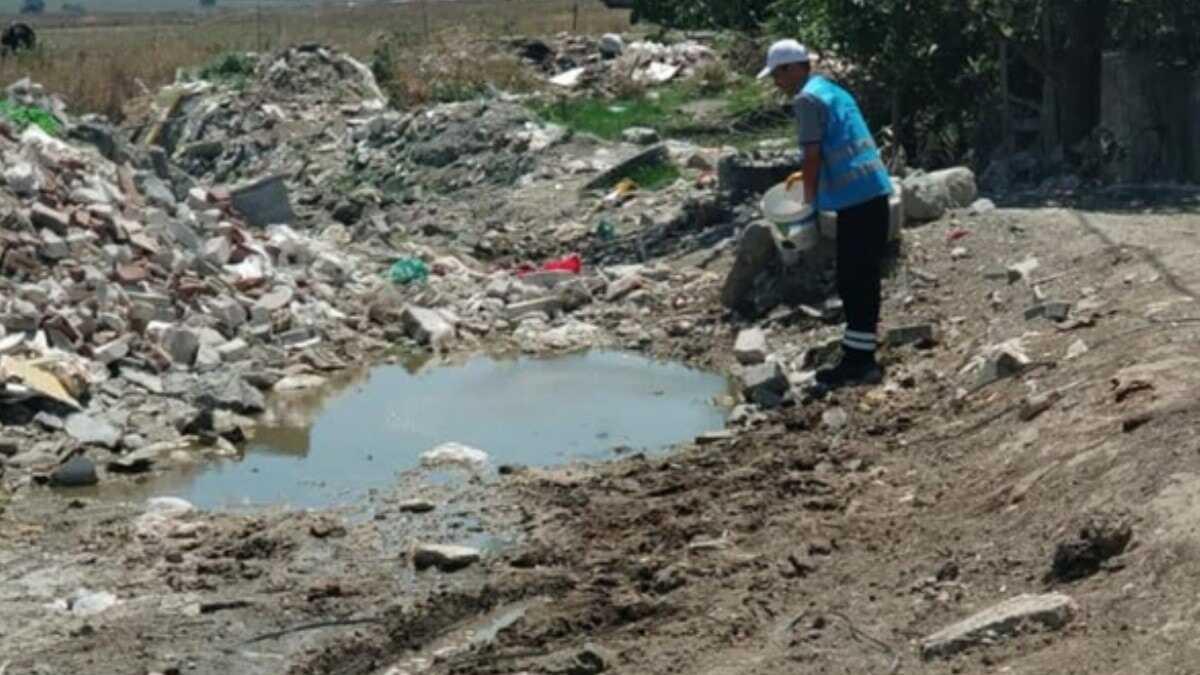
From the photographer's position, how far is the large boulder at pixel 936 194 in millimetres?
14461

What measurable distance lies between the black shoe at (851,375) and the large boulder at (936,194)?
3.15 metres

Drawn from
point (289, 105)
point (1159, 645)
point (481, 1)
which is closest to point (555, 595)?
point (1159, 645)

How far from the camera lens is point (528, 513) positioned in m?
9.82

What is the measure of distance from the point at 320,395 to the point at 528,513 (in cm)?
382

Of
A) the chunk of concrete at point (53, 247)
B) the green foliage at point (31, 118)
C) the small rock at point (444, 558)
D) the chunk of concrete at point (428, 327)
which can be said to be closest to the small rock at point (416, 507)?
the small rock at point (444, 558)

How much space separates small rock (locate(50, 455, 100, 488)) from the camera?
430 inches

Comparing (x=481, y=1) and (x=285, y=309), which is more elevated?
Answer: (x=285, y=309)

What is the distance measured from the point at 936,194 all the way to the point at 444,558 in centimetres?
656

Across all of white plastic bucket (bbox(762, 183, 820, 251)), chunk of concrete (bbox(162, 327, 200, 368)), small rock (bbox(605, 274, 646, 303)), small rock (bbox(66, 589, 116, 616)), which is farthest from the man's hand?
small rock (bbox(66, 589, 116, 616))

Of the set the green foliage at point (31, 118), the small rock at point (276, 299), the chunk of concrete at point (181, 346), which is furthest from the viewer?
the green foliage at point (31, 118)

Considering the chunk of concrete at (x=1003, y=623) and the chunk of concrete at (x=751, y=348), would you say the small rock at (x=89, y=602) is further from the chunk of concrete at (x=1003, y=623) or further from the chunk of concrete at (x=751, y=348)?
the chunk of concrete at (x=751, y=348)

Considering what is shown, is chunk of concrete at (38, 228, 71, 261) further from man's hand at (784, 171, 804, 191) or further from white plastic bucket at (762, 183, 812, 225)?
man's hand at (784, 171, 804, 191)

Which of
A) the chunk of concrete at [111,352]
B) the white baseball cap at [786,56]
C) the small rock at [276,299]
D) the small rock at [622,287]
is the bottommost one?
the small rock at [622,287]

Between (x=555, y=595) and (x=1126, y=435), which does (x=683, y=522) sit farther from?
(x=1126, y=435)
